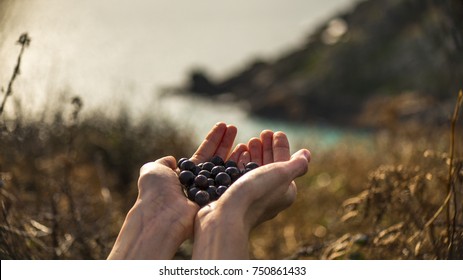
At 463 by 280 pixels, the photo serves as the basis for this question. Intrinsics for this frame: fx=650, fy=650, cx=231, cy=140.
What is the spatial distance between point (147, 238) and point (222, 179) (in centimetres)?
39

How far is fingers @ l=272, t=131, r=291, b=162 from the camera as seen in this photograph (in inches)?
97.1

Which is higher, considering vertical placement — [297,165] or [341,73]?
[341,73]

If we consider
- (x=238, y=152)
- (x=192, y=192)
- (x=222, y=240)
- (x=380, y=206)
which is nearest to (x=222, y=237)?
(x=222, y=240)

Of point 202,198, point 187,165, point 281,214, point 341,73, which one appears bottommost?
point 281,214

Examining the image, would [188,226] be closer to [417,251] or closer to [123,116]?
[417,251]

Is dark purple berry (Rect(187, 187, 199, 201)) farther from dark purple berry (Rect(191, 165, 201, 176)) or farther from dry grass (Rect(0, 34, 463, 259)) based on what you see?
dry grass (Rect(0, 34, 463, 259))

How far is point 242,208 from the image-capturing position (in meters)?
2.05

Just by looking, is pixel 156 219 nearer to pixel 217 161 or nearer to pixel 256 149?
pixel 217 161

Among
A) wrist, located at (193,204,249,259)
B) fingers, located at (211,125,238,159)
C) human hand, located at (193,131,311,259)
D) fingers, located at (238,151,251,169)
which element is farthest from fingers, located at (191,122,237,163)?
wrist, located at (193,204,249,259)

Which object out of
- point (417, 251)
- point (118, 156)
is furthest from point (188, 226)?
point (118, 156)

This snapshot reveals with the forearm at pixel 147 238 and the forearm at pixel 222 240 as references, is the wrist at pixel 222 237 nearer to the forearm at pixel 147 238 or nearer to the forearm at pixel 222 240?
the forearm at pixel 222 240

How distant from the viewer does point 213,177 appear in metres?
2.47

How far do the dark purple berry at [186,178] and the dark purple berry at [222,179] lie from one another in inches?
3.7

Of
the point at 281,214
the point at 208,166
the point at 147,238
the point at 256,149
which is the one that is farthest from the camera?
the point at 281,214
